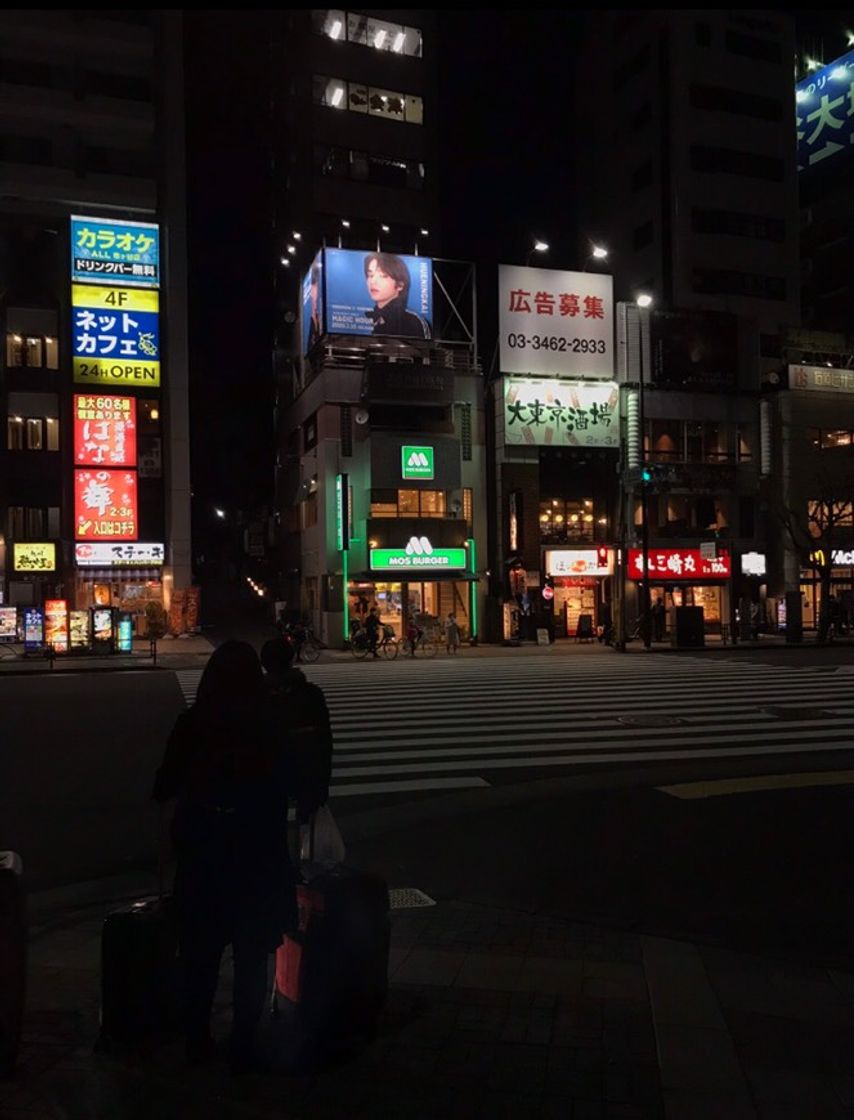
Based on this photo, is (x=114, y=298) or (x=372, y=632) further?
(x=114, y=298)

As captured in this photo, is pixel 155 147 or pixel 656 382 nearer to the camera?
pixel 656 382

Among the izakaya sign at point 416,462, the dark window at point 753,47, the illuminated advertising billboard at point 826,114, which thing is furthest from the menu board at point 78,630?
the dark window at point 753,47

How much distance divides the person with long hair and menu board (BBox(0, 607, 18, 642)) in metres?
18.7

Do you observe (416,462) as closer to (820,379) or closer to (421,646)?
(421,646)

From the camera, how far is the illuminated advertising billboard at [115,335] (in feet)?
132

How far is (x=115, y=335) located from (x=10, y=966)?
41.0 m

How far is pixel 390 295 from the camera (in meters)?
37.4

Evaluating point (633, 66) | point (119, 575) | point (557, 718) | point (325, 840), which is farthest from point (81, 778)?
point (633, 66)

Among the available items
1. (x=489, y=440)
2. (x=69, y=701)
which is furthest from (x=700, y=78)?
(x=69, y=701)

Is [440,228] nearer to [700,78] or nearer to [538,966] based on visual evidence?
[700,78]

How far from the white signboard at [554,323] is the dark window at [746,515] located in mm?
8803

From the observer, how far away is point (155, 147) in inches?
1889

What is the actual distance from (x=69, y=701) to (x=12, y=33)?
43.0 meters

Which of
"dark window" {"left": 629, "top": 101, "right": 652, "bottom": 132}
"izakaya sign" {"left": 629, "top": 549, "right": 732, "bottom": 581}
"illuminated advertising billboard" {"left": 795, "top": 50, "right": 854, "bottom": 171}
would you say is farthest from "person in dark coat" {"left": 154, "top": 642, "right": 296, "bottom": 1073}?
"dark window" {"left": 629, "top": 101, "right": 652, "bottom": 132}
